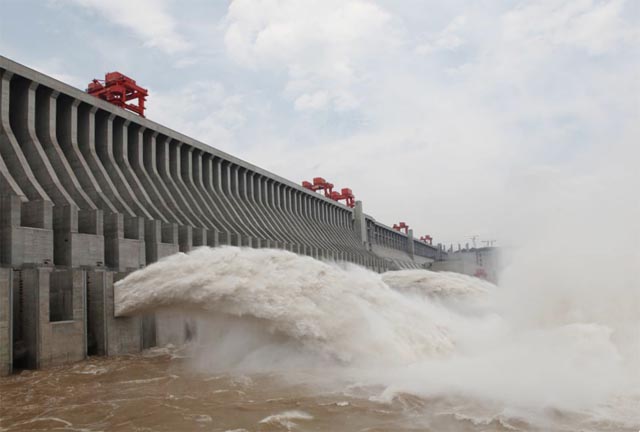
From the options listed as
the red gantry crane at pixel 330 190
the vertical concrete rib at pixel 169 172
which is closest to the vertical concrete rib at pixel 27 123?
the vertical concrete rib at pixel 169 172

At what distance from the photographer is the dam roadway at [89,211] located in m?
13.5

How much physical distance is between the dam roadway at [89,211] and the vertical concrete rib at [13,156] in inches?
1.8

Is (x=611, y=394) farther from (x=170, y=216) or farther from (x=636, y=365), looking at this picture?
(x=170, y=216)

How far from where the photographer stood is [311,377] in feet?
39.2

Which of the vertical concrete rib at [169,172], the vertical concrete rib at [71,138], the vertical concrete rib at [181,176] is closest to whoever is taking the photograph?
the vertical concrete rib at [71,138]

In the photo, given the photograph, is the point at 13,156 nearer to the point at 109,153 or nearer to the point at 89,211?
the point at 89,211

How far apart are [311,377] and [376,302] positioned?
11.6ft

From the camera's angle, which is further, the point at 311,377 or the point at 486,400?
the point at 311,377

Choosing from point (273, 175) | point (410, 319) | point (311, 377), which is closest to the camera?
point (311, 377)

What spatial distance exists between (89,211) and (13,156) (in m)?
5.12

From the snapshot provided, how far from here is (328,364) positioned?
A: 13.1 metres

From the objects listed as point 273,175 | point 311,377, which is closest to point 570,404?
point 311,377

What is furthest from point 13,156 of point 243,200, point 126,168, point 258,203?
point 258,203

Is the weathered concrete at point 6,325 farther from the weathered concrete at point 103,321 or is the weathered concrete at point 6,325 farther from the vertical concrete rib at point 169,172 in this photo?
the vertical concrete rib at point 169,172
